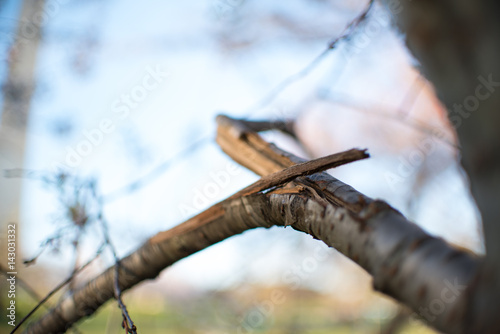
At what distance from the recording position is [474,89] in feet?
0.92

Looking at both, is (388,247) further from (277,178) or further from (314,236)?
(277,178)

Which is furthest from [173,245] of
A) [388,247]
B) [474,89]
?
[474,89]

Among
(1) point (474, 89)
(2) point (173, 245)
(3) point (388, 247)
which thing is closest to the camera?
(1) point (474, 89)

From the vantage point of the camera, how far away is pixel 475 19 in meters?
0.27

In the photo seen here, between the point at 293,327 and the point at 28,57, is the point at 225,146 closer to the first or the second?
the point at 28,57

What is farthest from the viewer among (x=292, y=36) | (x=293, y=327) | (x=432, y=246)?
(x=293, y=327)

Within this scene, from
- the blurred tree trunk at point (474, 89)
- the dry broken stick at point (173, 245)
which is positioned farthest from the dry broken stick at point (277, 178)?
the blurred tree trunk at point (474, 89)

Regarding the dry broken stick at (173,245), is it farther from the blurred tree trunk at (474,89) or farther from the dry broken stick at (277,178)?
the blurred tree trunk at (474,89)

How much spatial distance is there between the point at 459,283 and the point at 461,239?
4.44m

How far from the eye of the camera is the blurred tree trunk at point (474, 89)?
26cm

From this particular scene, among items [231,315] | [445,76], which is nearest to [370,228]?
[445,76]

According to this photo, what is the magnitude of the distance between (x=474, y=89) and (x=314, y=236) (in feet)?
1.15

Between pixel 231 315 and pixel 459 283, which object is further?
pixel 231 315

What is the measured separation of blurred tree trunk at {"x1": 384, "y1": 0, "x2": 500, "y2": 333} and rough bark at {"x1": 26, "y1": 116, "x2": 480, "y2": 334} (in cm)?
4
